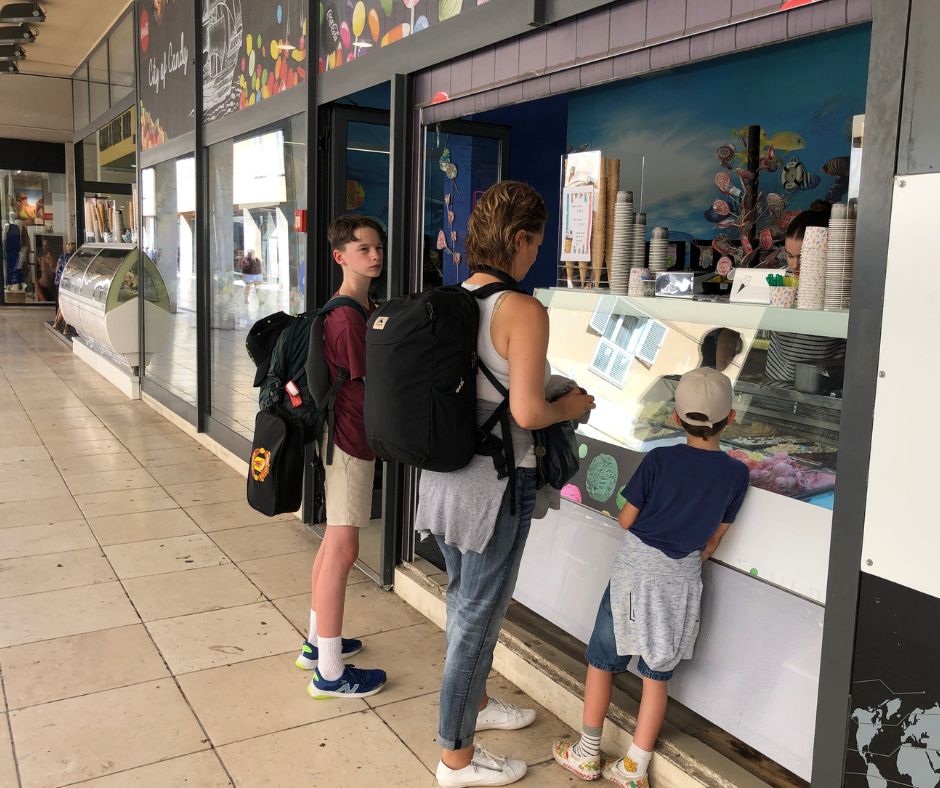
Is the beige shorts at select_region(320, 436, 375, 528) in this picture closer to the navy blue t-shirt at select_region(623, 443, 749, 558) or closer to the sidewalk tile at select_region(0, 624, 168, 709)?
the sidewalk tile at select_region(0, 624, 168, 709)

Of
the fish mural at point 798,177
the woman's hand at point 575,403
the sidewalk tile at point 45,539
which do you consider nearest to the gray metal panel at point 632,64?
the woman's hand at point 575,403

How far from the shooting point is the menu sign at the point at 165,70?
609 centimetres

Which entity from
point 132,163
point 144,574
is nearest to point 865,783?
point 144,574

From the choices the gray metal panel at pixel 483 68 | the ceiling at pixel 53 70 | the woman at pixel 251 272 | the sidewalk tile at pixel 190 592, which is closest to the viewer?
the gray metal panel at pixel 483 68

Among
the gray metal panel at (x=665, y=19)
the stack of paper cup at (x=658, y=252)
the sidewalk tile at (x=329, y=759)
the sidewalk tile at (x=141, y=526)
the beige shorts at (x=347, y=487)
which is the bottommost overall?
the sidewalk tile at (x=329, y=759)

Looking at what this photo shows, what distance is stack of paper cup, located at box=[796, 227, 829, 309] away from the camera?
2066mm

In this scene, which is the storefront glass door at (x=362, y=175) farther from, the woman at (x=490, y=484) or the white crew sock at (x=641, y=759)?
the white crew sock at (x=641, y=759)

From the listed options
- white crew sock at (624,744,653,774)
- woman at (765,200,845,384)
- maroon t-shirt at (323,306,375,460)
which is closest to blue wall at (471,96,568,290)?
maroon t-shirt at (323,306,375,460)

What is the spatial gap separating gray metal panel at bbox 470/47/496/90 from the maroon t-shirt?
91cm

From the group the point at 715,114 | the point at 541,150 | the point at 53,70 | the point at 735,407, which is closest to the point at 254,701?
the point at 735,407

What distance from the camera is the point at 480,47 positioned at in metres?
2.85

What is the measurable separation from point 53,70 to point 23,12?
454 cm

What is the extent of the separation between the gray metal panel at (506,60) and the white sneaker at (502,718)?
1957 millimetres

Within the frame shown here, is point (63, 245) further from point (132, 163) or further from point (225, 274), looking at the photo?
point (225, 274)
